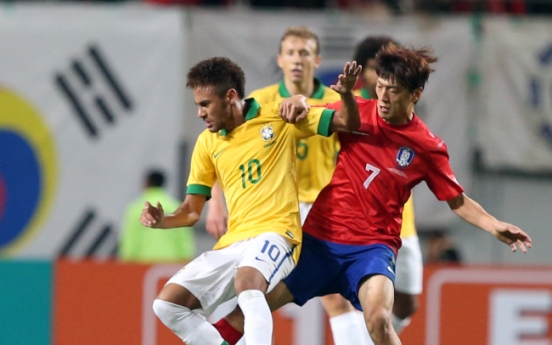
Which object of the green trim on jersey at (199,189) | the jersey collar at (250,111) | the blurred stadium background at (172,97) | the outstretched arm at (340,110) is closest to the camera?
the outstretched arm at (340,110)

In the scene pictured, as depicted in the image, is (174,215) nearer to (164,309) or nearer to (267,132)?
(164,309)

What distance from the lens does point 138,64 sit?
10141 mm

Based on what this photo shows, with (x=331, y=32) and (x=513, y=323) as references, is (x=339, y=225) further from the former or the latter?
(x=331, y=32)

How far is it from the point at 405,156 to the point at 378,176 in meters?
0.17

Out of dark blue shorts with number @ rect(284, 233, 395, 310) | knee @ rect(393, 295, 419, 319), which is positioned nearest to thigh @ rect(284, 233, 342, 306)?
dark blue shorts with number @ rect(284, 233, 395, 310)

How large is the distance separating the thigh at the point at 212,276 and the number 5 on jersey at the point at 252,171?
1.07 feet

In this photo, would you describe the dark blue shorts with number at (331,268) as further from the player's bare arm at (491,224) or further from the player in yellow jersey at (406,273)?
the player in yellow jersey at (406,273)

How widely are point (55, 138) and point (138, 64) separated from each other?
1.10 m

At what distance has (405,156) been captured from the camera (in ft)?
17.5

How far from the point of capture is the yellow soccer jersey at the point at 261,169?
207 inches

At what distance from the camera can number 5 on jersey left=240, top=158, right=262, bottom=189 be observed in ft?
17.3

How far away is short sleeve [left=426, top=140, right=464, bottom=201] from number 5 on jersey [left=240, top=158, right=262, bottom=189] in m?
0.90

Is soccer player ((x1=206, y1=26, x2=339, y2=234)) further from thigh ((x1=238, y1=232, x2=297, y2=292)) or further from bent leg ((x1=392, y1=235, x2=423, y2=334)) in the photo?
→ thigh ((x1=238, y1=232, x2=297, y2=292))

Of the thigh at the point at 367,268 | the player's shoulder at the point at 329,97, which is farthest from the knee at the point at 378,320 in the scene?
the player's shoulder at the point at 329,97
